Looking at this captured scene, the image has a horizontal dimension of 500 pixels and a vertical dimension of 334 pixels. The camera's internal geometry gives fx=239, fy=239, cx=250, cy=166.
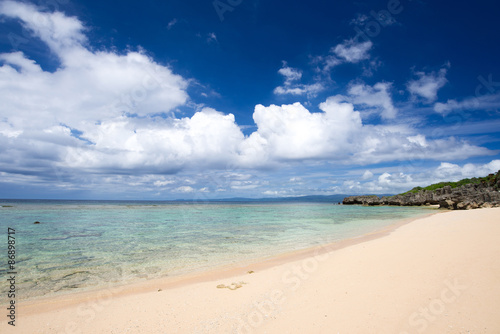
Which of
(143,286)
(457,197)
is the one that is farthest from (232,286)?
(457,197)

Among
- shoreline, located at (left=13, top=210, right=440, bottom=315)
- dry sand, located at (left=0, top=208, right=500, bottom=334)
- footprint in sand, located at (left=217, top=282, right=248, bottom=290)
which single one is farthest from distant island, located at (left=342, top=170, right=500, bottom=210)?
footprint in sand, located at (left=217, top=282, right=248, bottom=290)

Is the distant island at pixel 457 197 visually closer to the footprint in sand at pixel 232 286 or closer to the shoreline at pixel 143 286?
the shoreline at pixel 143 286

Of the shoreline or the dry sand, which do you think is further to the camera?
the shoreline

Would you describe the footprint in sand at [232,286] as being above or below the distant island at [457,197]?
below

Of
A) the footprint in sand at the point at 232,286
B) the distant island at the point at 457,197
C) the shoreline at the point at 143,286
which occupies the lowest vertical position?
the shoreline at the point at 143,286

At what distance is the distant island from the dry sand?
49136 mm

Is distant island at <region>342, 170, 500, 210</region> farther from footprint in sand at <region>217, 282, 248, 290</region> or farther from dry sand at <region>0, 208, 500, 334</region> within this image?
footprint in sand at <region>217, 282, 248, 290</region>

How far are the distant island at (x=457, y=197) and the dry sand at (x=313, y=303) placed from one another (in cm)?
4914

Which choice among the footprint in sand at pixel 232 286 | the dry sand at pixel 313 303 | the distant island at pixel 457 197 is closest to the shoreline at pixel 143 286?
the dry sand at pixel 313 303

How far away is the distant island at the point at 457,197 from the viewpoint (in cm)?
4531

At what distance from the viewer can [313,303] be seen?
19.6 feet

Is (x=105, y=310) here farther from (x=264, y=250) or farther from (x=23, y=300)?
(x=264, y=250)

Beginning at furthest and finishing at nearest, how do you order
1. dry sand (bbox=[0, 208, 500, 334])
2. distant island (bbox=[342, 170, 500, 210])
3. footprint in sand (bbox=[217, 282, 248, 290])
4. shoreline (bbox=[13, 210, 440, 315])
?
distant island (bbox=[342, 170, 500, 210]) < footprint in sand (bbox=[217, 282, 248, 290]) < shoreline (bbox=[13, 210, 440, 315]) < dry sand (bbox=[0, 208, 500, 334])

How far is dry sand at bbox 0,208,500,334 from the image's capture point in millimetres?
5000
